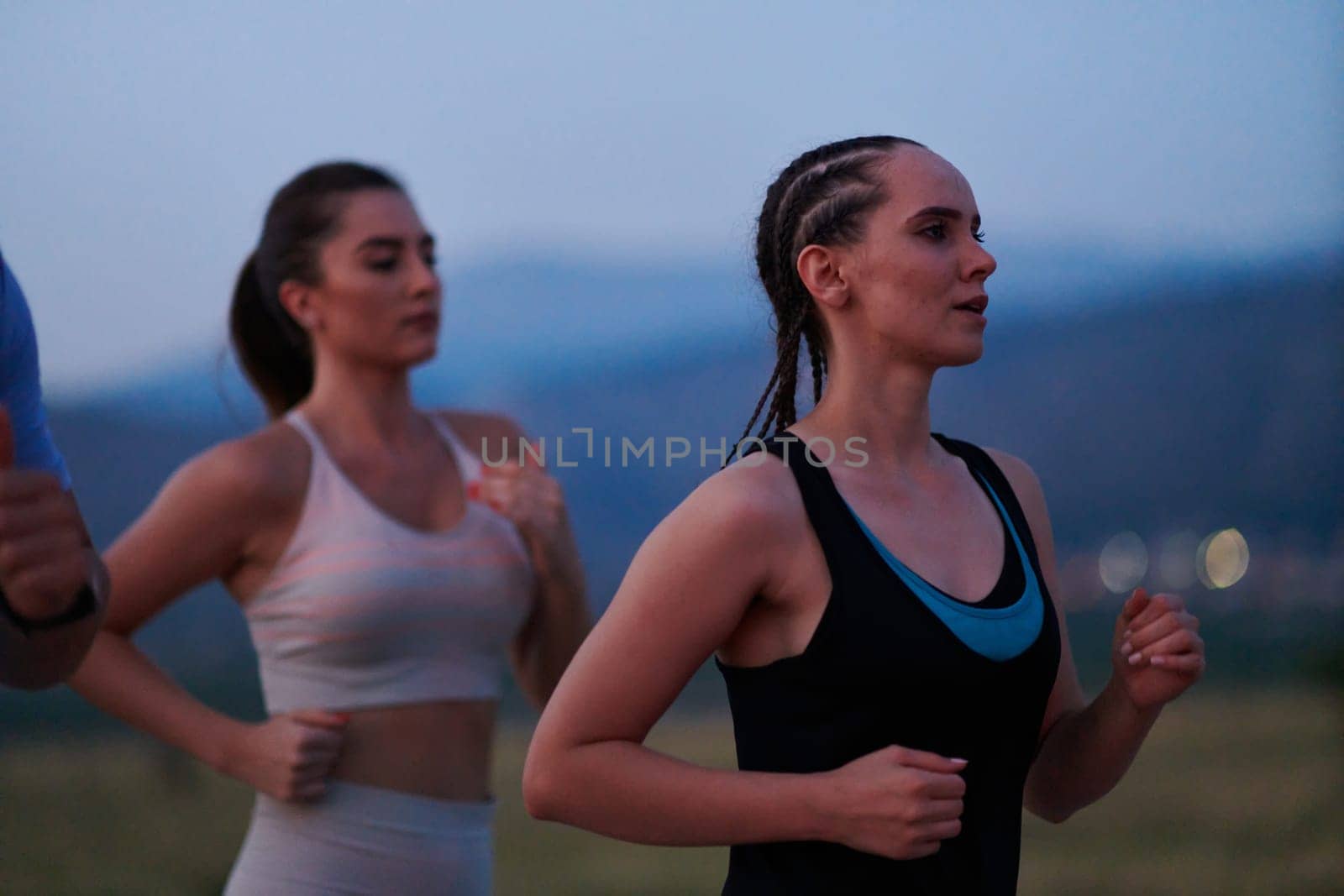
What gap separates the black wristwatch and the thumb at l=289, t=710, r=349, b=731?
830 mm

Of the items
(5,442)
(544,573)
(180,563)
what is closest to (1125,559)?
(544,573)

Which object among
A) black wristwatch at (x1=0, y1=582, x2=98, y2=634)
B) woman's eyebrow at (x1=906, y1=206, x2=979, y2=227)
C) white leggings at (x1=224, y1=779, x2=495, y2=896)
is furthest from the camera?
white leggings at (x1=224, y1=779, x2=495, y2=896)

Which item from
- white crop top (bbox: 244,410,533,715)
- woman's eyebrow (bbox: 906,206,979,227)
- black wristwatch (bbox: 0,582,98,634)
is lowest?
white crop top (bbox: 244,410,533,715)

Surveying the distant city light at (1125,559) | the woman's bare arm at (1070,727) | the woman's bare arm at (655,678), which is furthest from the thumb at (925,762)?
the distant city light at (1125,559)

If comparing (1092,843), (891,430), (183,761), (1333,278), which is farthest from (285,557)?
(1333,278)

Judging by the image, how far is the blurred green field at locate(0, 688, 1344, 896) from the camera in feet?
10.4

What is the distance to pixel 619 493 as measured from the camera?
3135 millimetres

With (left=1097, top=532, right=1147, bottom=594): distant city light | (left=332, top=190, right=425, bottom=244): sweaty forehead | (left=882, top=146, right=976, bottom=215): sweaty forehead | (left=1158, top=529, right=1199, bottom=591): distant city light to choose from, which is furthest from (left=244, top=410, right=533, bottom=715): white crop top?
(left=1158, top=529, right=1199, bottom=591): distant city light

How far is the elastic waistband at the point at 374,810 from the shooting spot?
6.44 ft

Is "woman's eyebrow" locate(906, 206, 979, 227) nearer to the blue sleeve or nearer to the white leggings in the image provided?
the blue sleeve

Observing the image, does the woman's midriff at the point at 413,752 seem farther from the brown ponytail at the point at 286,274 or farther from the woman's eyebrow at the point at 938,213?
the woman's eyebrow at the point at 938,213

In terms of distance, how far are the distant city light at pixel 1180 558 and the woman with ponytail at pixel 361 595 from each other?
1653 millimetres

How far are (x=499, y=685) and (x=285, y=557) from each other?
0.37m

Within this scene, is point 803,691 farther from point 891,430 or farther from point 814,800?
point 891,430
